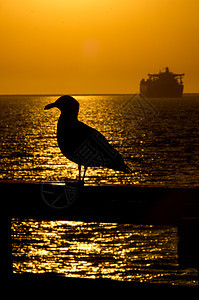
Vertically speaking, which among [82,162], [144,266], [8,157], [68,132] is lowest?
[144,266]

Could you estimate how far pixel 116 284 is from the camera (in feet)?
10.1

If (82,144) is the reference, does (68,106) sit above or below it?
above

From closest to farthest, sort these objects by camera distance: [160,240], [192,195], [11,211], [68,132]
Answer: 1. [192,195]
2. [11,211]
3. [68,132]
4. [160,240]

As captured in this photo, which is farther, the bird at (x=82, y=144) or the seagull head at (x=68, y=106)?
the seagull head at (x=68, y=106)

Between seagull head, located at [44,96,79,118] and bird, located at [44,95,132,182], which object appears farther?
seagull head, located at [44,96,79,118]

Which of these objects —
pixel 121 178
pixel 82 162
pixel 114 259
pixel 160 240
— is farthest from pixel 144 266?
pixel 121 178

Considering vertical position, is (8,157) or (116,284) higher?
(8,157)

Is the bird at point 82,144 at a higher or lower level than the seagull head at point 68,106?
lower

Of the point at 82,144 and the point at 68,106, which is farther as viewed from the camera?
the point at 68,106

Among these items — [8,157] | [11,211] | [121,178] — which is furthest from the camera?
[8,157]

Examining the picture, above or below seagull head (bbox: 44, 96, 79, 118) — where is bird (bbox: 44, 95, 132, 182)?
below

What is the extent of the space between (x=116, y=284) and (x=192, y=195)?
841 millimetres

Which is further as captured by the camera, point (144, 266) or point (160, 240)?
point (160, 240)

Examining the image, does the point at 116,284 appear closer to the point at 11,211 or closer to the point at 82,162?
the point at 11,211
